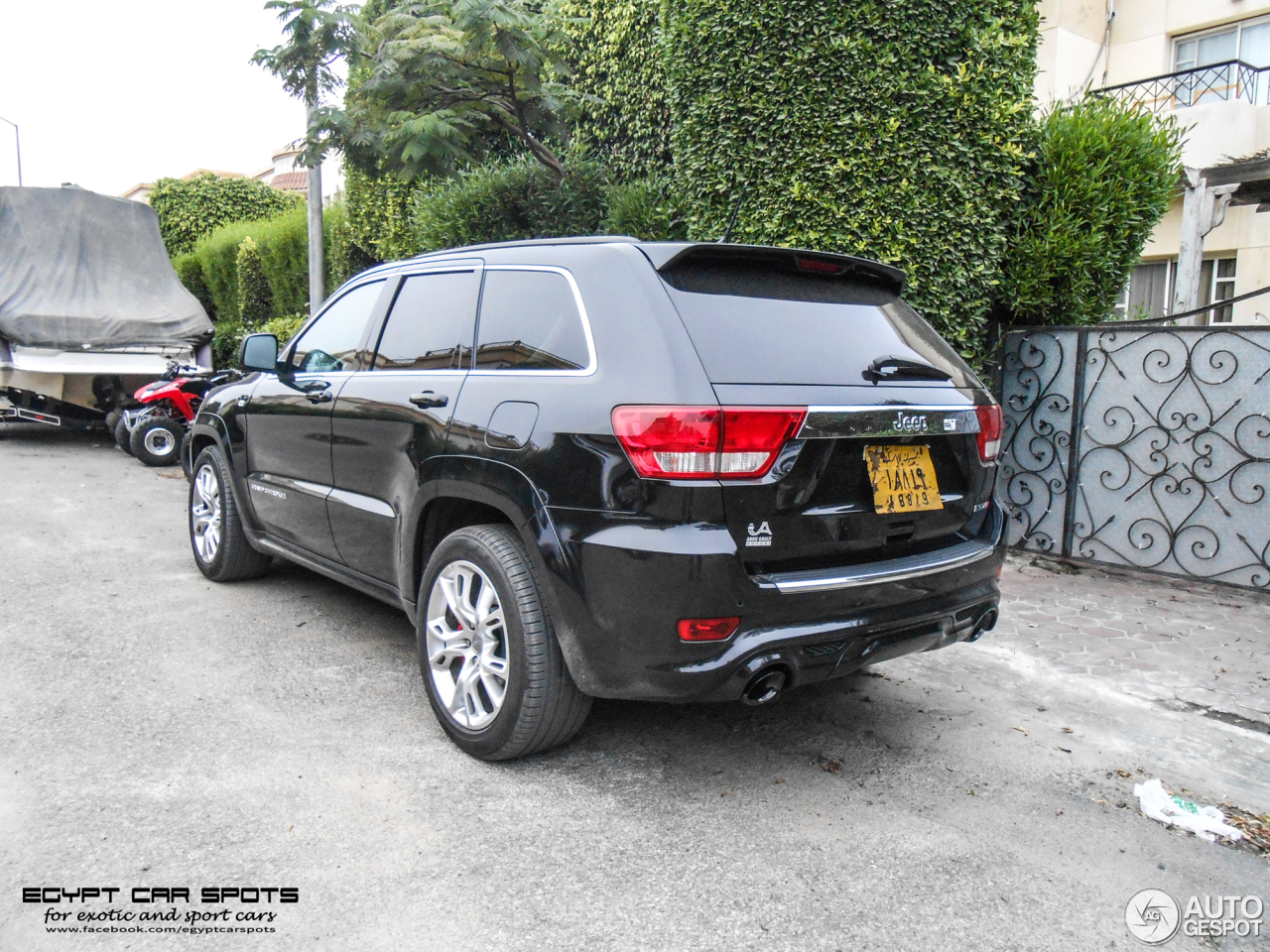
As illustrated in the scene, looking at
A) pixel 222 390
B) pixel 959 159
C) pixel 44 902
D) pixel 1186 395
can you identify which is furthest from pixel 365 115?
pixel 44 902

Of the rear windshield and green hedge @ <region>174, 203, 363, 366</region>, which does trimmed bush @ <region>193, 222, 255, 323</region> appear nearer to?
green hedge @ <region>174, 203, 363, 366</region>

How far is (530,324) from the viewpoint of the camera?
3297 millimetres

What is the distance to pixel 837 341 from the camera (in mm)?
3154

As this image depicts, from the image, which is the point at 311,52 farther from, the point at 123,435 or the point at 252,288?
the point at 252,288

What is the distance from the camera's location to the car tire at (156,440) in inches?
408

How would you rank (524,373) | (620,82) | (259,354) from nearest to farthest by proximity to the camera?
(524,373)
(259,354)
(620,82)

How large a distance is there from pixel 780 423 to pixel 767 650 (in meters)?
0.66

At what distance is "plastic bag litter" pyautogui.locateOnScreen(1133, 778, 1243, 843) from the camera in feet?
9.86

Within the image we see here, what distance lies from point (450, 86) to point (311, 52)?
1.71 metres

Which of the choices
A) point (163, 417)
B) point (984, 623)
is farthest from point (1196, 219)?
point (163, 417)

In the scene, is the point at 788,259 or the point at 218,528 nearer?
the point at 788,259

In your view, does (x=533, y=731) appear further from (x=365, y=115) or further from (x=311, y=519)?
(x=365, y=115)

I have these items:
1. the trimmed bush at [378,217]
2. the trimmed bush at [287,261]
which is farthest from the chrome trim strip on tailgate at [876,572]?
the trimmed bush at [287,261]

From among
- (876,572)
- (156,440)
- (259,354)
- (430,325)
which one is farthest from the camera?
(156,440)
